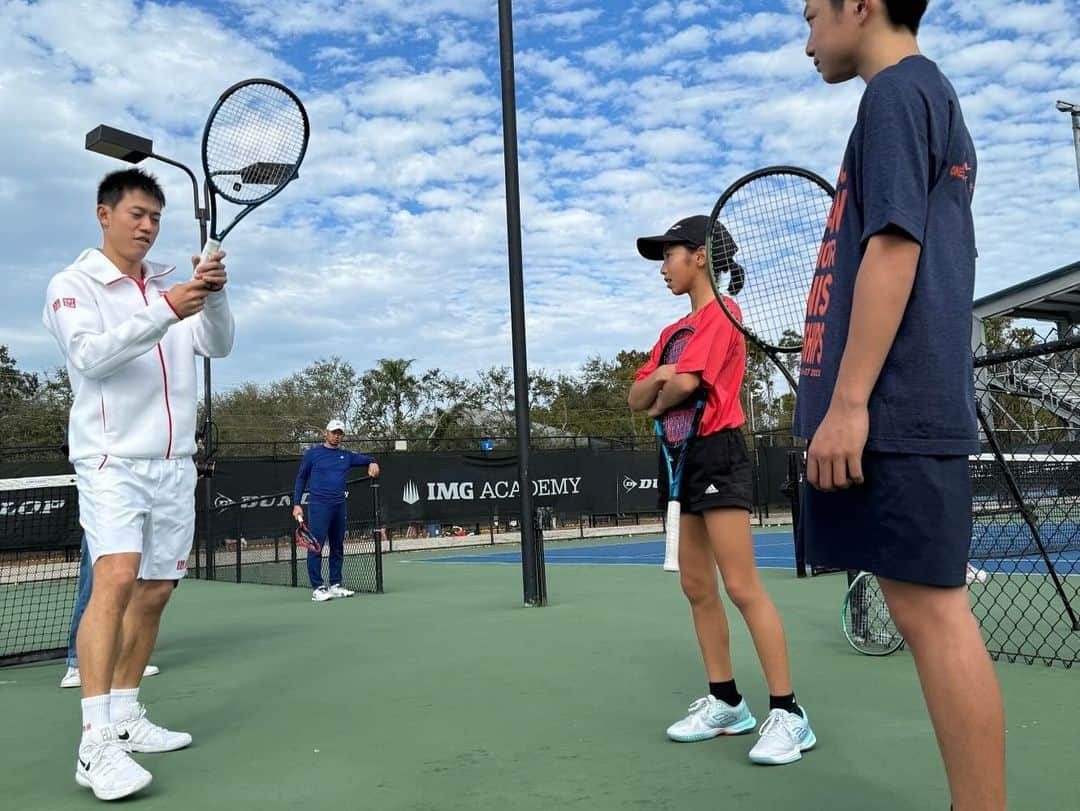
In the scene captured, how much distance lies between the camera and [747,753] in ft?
10.0

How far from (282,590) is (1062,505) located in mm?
7198

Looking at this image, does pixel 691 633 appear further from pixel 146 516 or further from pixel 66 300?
pixel 66 300

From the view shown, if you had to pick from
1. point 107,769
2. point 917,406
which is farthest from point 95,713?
point 917,406

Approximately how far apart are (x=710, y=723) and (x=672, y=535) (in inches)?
25.0

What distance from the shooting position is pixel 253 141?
411cm

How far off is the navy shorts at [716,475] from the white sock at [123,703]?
2.04m

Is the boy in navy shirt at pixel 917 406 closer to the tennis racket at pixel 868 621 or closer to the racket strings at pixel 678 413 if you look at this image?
the racket strings at pixel 678 413

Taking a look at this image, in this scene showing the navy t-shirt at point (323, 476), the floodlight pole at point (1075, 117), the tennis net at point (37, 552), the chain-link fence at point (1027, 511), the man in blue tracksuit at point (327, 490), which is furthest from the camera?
the floodlight pole at point (1075, 117)

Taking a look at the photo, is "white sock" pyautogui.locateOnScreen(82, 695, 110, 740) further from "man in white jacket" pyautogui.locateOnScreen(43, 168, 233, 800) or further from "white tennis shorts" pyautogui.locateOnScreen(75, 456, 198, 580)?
"white tennis shorts" pyautogui.locateOnScreen(75, 456, 198, 580)

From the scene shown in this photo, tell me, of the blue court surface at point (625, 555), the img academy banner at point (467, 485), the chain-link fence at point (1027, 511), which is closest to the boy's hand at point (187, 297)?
the chain-link fence at point (1027, 511)

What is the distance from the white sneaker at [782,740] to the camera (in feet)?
9.45

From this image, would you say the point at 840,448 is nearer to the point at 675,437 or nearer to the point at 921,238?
the point at 921,238

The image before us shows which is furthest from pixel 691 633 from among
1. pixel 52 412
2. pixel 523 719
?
pixel 52 412

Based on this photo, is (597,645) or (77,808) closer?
(77,808)
